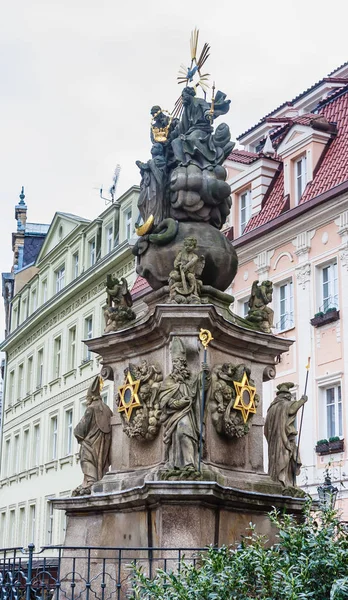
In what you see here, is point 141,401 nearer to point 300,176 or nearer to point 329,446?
point 329,446

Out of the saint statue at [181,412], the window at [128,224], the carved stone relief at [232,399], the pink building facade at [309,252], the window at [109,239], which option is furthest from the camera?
the window at [109,239]

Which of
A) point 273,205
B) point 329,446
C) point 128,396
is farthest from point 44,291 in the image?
point 128,396

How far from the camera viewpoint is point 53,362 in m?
41.1

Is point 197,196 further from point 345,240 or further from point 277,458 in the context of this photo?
point 345,240

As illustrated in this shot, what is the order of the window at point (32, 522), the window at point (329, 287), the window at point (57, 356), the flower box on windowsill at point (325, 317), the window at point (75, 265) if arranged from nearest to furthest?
the flower box on windowsill at point (325, 317), the window at point (329, 287), the window at point (32, 522), the window at point (75, 265), the window at point (57, 356)

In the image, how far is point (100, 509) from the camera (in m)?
10.9

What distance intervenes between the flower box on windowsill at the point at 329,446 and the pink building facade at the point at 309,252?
2 cm

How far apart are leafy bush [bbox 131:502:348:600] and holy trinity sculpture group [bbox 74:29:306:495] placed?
2595mm

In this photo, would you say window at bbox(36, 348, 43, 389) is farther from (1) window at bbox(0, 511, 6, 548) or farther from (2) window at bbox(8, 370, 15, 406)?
(1) window at bbox(0, 511, 6, 548)

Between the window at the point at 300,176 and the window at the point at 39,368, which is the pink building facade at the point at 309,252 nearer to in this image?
the window at the point at 300,176

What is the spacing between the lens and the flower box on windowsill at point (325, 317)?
23661 millimetres

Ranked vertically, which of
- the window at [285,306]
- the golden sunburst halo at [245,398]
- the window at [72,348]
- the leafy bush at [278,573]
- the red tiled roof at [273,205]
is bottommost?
the leafy bush at [278,573]

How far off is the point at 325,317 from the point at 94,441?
13.3 meters

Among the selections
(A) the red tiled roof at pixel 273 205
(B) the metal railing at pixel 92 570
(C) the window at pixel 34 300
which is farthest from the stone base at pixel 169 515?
(C) the window at pixel 34 300
